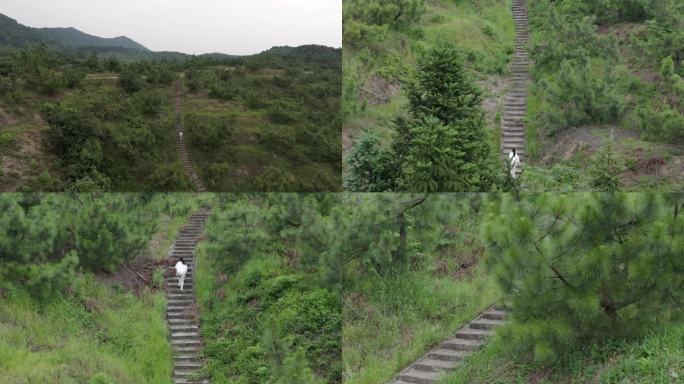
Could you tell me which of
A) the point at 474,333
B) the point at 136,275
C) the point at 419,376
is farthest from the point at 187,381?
the point at 474,333

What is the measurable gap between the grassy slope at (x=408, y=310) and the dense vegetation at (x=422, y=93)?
1.64 metres

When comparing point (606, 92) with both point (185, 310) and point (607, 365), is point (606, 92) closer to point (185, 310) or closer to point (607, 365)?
point (607, 365)

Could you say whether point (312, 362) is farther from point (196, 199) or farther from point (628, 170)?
point (628, 170)

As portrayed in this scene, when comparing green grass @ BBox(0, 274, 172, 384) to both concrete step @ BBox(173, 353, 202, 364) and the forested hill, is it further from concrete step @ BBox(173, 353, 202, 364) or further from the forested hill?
the forested hill

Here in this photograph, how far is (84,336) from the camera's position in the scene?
1095cm

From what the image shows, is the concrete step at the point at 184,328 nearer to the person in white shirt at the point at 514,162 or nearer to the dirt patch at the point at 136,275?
the dirt patch at the point at 136,275

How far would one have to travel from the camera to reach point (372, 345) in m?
10.5

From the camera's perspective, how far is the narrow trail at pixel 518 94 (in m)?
13.6

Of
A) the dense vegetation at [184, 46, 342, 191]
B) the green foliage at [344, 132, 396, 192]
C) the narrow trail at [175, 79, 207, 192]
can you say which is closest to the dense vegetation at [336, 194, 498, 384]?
the green foliage at [344, 132, 396, 192]

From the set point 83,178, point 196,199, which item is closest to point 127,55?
point 83,178

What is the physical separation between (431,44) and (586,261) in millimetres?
7156

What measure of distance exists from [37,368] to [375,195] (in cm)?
493

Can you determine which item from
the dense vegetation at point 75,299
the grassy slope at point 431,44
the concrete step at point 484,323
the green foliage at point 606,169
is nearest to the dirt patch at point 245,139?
the grassy slope at point 431,44

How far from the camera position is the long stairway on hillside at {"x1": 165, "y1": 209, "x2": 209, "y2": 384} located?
1135 centimetres
